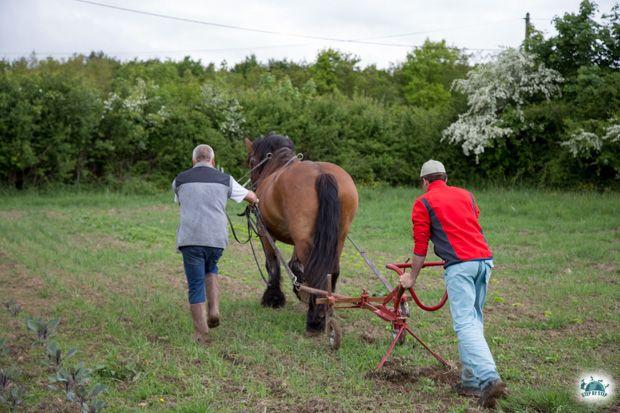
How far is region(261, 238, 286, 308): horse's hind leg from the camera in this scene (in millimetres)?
7887

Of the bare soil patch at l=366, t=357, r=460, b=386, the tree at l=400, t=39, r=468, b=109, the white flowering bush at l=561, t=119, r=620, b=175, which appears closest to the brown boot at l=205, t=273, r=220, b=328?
the bare soil patch at l=366, t=357, r=460, b=386

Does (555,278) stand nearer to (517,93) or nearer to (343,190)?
(343,190)

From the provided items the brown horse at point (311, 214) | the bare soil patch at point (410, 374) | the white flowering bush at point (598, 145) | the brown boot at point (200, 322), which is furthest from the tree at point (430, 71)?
the bare soil patch at point (410, 374)

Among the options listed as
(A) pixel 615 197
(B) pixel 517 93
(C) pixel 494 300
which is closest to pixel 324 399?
(C) pixel 494 300

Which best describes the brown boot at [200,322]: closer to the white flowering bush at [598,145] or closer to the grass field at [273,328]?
the grass field at [273,328]

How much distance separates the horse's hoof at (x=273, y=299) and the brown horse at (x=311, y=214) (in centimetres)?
60

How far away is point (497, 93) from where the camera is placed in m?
19.8

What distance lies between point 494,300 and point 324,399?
388 cm

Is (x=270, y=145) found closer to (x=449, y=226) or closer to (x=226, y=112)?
(x=449, y=226)

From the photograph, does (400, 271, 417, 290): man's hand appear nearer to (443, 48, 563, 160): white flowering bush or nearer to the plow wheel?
the plow wheel

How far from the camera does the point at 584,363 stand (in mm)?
5691

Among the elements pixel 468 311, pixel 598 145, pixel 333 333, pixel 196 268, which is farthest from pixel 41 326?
pixel 598 145

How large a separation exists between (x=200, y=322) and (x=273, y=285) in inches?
66.6

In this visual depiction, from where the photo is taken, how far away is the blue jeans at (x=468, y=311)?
488 centimetres
